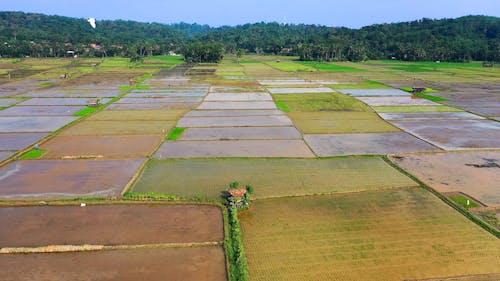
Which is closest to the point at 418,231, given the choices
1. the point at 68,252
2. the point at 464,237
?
the point at 464,237

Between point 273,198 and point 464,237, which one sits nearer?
point 464,237

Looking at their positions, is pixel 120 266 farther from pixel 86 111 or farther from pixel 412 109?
pixel 412 109

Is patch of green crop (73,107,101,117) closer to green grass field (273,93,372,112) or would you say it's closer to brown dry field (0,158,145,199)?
brown dry field (0,158,145,199)

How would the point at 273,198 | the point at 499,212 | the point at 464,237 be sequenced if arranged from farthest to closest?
1. the point at 273,198
2. the point at 499,212
3. the point at 464,237

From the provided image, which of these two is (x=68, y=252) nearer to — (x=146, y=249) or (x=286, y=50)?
(x=146, y=249)

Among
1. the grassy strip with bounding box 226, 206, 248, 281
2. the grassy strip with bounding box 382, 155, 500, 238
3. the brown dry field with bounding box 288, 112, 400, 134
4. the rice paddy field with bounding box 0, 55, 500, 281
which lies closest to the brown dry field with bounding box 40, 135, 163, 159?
the rice paddy field with bounding box 0, 55, 500, 281

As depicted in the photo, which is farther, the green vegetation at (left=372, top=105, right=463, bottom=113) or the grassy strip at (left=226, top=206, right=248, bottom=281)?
the green vegetation at (left=372, top=105, right=463, bottom=113)
